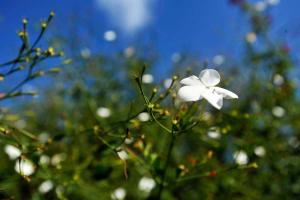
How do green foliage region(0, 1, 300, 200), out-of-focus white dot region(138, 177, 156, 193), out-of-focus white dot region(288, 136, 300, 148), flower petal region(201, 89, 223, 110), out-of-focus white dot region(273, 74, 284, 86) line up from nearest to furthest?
flower petal region(201, 89, 223, 110) → green foliage region(0, 1, 300, 200) → out-of-focus white dot region(138, 177, 156, 193) → out-of-focus white dot region(288, 136, 300, 148) → out-of-focus white dot region(273, 74, 284, 86)

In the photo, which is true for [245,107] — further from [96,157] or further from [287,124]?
[96,157]

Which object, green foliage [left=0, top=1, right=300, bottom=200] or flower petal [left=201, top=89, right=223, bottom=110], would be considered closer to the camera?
flower petal [left=201, top=89, right=223, bottom=110]

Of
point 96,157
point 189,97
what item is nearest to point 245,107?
point 96,157

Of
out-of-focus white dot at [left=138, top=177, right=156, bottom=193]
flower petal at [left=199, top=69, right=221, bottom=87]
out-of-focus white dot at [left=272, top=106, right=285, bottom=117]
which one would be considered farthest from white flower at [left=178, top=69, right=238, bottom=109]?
out-of-focus white dot at [left=272, top=106, right=285, bottom=117]

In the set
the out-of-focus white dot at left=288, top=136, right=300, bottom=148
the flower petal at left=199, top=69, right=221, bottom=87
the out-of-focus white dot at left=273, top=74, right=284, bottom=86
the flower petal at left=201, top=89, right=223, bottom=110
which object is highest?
the out-of-focus white dot at left=273, top=74, right=284, bottom=86

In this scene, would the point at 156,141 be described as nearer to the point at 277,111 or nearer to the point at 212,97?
the point at 277,111

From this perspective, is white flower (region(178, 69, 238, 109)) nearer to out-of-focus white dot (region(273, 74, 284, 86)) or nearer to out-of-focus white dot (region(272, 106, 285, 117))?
out-of-focus white dot (region(272, 106, 285, 117))

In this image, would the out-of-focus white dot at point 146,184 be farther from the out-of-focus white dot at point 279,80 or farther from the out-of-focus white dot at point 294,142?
the out-of-focus white dot at point 279,80
